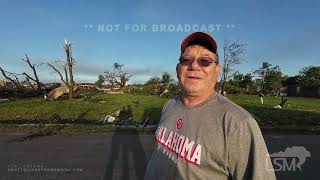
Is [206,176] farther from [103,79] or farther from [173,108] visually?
[103,79]

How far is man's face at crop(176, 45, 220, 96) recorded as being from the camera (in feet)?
8.75

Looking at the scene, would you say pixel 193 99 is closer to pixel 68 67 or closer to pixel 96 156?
pixel 96 156

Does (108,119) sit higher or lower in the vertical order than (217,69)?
lower

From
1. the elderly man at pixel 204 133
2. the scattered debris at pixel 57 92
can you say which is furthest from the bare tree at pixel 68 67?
the elderly man at pixel 204 133

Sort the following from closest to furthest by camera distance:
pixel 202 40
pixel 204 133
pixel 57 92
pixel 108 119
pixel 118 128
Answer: pixel 204 133 → pixel 202 40 → pixel 118 128 → pixel 108 119 → pixel 57 92

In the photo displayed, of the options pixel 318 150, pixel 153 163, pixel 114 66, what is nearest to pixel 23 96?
pixel 318 150

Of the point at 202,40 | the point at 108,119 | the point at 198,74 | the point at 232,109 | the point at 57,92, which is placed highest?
the point at 202,40

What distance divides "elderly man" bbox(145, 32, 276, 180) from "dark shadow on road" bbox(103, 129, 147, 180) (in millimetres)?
4781

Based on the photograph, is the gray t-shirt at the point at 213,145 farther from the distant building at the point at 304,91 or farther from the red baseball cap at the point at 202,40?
the distant building at the point at 304,91

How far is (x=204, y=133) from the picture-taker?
7.91 feet

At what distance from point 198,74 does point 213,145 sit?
59 cm

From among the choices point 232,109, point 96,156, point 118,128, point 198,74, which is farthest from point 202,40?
point 118,128

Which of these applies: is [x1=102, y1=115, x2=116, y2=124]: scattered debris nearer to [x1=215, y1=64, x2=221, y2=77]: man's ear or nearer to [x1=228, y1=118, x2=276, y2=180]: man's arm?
[x1=215, y1=64, x2=221, y2=77]: man's ear

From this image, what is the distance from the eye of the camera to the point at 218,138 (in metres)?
2.31
